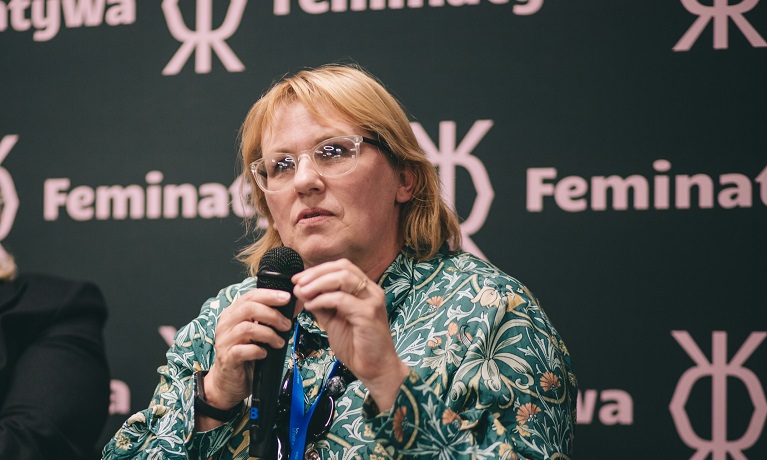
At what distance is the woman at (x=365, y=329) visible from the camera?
1251 millimetres

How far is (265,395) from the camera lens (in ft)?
4.15

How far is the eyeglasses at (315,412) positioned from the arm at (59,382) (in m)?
0.85

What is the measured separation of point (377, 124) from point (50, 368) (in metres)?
1.19

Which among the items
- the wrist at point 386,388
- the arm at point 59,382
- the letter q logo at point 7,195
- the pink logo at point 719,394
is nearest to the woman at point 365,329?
the wrist at point 386,388

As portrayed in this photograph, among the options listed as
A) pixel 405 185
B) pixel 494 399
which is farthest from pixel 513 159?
pixel 494 399

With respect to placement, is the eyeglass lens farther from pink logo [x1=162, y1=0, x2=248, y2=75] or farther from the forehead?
pink logo [x1=162, y1=0, x2=248, y2=75]

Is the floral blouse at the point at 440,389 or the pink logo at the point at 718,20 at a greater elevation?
the pink logo at the point at 718,20

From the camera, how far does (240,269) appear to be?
8.43 feet

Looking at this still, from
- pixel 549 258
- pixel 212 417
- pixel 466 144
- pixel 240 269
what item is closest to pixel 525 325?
pixel 212 417

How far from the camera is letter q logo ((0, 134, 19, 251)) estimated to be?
9.07 ft

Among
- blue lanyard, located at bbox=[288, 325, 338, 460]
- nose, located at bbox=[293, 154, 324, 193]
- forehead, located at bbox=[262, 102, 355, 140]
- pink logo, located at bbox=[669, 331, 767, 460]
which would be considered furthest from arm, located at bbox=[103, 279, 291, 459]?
pink logo, located at bbox=[669, 331, 767, 460]

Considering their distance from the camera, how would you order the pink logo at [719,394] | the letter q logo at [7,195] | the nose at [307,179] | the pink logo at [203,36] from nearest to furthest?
the nose at [307,179]
the pink logo at [719,394]
the pink logo at [203,36]
the letter q logo at [7,195]

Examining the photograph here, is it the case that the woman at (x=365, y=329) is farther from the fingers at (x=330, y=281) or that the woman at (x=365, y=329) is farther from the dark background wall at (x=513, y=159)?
the dark background wall at (x=513, y=159)

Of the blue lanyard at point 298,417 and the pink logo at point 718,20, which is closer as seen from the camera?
the blue lanyard at point 298,417
